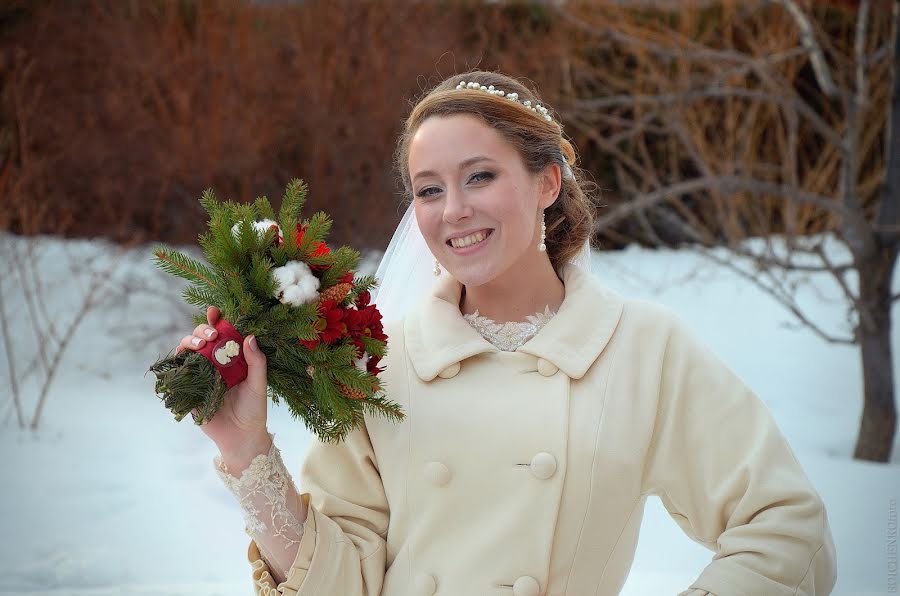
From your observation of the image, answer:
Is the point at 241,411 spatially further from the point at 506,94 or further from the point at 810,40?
the point at 810,40

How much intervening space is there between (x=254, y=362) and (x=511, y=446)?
1.78ft

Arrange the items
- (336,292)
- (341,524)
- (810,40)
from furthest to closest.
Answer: (810,40)
(341,524)
(336,292)

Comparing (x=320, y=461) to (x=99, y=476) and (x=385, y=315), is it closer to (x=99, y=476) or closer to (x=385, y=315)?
(x=385, y=315)

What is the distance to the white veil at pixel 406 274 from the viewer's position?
2.44 metres

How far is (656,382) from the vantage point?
200 centimetres

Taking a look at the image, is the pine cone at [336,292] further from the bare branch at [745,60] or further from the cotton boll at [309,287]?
the bare branch at [745,60]

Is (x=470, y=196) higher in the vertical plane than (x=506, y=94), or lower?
lower

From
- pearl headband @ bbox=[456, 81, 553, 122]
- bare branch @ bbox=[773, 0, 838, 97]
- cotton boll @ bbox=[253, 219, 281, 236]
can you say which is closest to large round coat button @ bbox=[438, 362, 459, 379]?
cotton boll @ bbox=[253, 219, 281, 236]

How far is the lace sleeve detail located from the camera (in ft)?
6.16

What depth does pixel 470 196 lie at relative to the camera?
2.04 meters

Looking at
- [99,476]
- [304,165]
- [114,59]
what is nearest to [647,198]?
[304,165]

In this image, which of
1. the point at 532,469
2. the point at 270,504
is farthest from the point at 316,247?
the point at 532,469

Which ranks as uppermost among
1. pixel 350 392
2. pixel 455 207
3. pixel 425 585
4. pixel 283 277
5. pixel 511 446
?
pixel 455 207

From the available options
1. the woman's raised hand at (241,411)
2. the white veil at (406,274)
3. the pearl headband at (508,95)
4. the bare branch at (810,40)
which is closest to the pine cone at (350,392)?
the woman's raised hand at (241,411)
